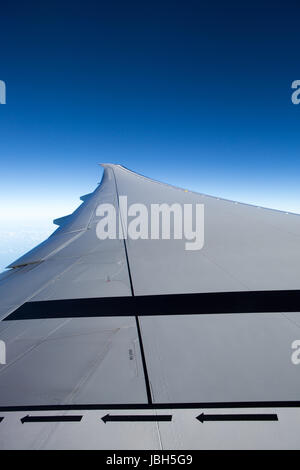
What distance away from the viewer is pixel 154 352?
99cm

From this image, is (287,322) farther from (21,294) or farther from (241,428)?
(21,294)

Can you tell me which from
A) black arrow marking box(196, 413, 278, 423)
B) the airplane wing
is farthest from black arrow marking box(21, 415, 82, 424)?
black arrow marking box(196, 413, 278, 423)

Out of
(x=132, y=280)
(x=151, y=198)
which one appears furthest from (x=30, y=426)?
(x=151, y=198)

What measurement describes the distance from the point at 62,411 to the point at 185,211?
2951mm

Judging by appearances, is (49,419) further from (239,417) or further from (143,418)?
(239,417)

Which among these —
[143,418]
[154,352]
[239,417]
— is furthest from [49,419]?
[239,417]

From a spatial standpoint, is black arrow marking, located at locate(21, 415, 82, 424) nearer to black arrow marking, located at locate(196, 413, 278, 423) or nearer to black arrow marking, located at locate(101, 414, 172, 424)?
black arrow marking, located at locate(101, 414, 172, 424)

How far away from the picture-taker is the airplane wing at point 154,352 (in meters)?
0.72

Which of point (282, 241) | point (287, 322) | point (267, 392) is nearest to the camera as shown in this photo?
point (267, 392)

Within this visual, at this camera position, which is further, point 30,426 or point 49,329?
point 49,329

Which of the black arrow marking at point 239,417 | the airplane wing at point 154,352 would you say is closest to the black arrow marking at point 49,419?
the airplane wing at point 154,352

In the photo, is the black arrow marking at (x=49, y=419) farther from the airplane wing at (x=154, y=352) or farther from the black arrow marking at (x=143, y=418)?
the black arrow marking at (x=143, y=418)

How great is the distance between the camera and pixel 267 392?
0.82 metres

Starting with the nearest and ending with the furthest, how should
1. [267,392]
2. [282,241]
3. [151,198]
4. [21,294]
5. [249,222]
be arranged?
[267,392] → [21,294] → [282,241] → [249,222] → [151,198]
